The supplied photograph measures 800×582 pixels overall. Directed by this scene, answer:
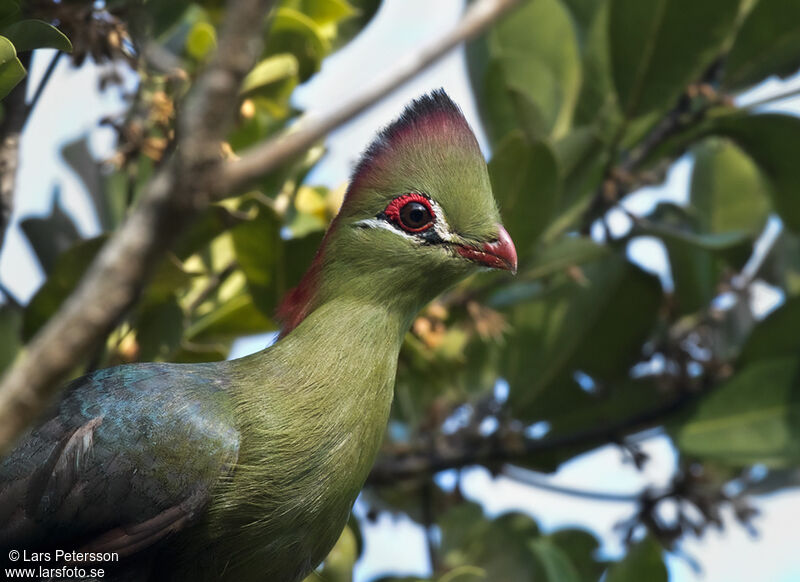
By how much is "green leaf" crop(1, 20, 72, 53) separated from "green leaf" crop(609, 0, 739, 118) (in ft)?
7.47

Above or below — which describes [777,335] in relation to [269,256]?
below

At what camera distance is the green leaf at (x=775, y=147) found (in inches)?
163

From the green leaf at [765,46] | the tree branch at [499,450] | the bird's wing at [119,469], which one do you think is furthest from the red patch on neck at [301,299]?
the green leaf at [765,46]

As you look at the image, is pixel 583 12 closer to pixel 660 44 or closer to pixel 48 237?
pixel 660 44

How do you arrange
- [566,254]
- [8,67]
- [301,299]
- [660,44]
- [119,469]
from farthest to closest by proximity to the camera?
[660,44] < [566,254] < [301,299] < [119,469] < [8,67]

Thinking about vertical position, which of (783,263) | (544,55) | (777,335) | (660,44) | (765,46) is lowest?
(777,335)

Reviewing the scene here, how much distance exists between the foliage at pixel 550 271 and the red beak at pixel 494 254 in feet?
2.25

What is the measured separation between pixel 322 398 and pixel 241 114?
119 centimetres

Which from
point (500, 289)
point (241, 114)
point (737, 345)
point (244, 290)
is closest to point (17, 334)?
point (244, 290)

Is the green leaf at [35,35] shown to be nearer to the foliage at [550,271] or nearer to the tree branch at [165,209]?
the foliage at [550,271]

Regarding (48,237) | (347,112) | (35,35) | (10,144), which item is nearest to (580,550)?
(48,237)

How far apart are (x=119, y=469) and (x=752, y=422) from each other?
2653 millimetres

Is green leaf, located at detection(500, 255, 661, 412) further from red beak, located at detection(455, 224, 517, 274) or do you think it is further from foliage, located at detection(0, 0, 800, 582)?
red beak, located at detection(455, 224, 517, 274)

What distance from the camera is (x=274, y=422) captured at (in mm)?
2799
